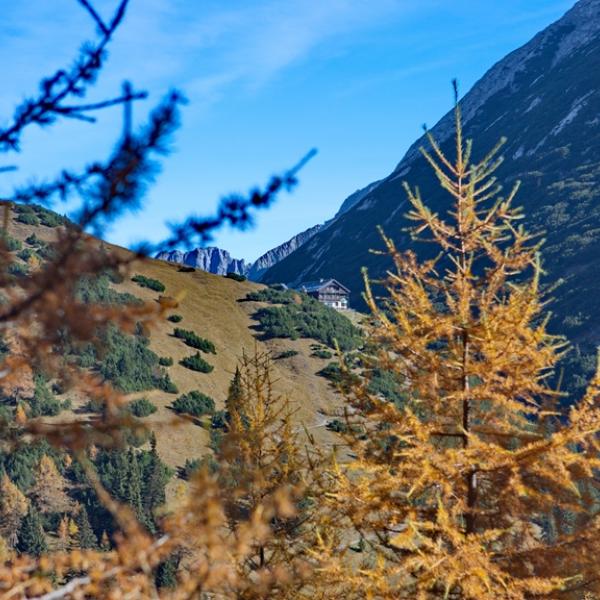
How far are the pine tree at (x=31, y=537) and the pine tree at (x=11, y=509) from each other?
0.61 m

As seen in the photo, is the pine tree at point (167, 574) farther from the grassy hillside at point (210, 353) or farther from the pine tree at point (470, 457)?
the pine tree at point (470, 457)

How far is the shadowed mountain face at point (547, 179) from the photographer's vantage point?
103m

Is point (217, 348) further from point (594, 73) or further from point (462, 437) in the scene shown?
point (594, 73)

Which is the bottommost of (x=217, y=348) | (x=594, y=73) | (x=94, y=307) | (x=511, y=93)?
(x=94, y=307)

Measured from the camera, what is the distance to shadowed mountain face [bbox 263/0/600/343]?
10269 centimetres

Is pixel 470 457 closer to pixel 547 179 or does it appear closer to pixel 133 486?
pixel 133 486

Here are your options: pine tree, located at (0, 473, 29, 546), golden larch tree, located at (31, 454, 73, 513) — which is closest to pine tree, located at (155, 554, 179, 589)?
pine tree, located at (0, 473, 29, 546)

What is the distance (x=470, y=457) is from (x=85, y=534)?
107 feet

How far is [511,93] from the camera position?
19088 centimetres

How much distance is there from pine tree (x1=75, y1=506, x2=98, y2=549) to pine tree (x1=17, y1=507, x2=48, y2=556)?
1930 millimetres

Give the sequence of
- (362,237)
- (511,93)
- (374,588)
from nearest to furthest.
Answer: (374,588) → (362,237) → (511,93)

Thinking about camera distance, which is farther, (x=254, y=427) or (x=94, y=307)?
(x=254, y=427)

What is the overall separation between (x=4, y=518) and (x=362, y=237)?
484ft

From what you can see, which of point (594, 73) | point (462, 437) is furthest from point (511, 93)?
point (462, 437)
